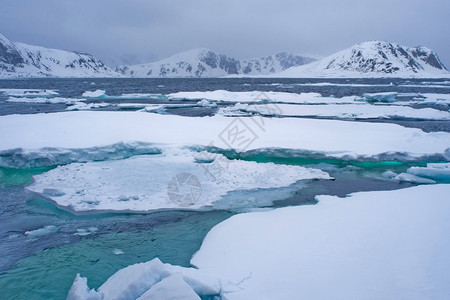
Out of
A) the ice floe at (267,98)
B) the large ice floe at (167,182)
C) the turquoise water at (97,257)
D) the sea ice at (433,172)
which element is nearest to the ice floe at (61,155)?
the large ice floe at (167,182)

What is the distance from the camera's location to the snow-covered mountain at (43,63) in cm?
14014

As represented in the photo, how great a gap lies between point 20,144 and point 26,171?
1.29 metres

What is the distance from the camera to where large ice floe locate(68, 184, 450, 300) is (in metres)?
4.10

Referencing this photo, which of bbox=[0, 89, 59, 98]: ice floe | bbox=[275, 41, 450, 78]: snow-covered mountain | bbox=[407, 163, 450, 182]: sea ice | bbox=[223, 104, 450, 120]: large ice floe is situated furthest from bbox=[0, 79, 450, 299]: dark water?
bbox=[275, 41, 450, 78]: snow-covered mountain

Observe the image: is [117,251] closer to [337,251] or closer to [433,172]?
[337,251]

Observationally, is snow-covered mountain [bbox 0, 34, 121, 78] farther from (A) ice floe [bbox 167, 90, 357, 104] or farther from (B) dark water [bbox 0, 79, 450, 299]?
(B) dark water [bbox 0, 79, 450, 299]

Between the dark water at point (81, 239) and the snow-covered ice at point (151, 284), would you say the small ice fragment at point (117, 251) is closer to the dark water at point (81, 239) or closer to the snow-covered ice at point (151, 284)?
the dark water at point (81, 239)

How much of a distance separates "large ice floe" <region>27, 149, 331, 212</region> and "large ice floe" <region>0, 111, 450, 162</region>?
1332 mm

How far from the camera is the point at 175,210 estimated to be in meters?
7.56

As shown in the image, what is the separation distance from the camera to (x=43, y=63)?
160500mm

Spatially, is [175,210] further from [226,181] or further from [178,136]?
[178,136]

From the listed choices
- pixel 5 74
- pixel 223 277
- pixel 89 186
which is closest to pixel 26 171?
pixel 89 186

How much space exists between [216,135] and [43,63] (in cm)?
17681

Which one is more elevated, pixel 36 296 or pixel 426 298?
pixel 426 298
